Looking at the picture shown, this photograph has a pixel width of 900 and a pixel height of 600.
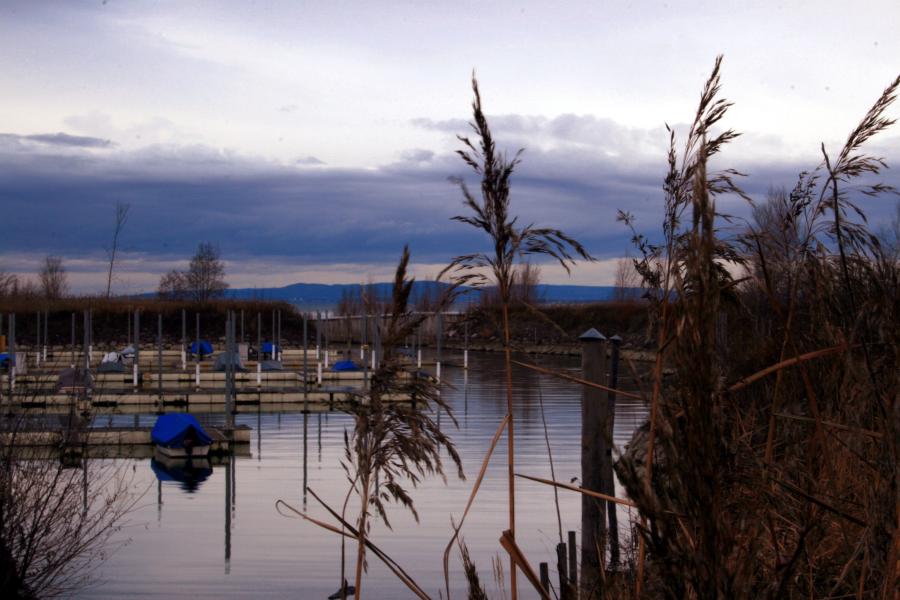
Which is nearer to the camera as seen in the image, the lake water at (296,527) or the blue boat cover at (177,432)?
the lake water at (296,527)

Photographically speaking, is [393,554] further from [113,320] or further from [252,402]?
[113,320]

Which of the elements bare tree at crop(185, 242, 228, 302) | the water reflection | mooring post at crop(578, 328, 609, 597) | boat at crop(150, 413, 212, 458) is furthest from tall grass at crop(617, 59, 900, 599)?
bare tree at crop(185, 242, 228, 302)

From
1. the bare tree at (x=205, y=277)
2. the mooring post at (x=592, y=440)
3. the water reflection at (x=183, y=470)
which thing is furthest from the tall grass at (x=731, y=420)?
the bare tree at (x=205, y=277)

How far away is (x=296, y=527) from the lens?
14664mm

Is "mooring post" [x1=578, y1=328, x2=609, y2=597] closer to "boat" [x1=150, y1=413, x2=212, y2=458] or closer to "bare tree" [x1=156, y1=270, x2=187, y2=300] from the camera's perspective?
"boat" [x1=150, y1=413, x2=212, y2=458]

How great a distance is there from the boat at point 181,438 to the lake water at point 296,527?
1.88ft

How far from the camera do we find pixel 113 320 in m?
64.5

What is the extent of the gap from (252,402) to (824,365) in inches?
1105

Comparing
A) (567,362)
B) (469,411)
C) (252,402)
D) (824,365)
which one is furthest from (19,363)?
(824,365)

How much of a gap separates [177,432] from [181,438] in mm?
140

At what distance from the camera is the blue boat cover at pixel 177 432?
67.4 ft

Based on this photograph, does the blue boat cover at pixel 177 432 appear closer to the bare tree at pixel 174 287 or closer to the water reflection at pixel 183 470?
the water reflection at pixel 183 470

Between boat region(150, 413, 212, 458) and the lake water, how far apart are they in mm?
573

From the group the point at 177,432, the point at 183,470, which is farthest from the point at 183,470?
the point at 177,432
